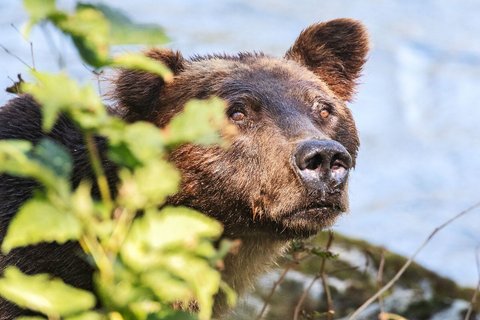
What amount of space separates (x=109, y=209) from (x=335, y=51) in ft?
13.2

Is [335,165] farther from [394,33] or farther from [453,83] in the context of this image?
[394,33]

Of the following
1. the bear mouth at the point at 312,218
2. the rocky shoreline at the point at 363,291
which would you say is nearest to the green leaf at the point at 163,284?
the bear mouth at the point at 312,218

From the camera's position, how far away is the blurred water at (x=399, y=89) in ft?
33.1

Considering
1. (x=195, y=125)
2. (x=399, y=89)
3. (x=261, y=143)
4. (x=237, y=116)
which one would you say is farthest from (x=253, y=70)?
(x=399, y=89)

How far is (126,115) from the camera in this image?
229 inches

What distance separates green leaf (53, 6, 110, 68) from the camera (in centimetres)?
243

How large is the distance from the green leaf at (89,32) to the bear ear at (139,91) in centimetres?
320

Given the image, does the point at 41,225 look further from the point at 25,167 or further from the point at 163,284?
the point at 163,284

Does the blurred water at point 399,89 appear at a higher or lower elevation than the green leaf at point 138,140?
lower

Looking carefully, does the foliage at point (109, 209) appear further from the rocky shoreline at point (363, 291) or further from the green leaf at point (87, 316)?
the rocky shoreline at point (363, 291)

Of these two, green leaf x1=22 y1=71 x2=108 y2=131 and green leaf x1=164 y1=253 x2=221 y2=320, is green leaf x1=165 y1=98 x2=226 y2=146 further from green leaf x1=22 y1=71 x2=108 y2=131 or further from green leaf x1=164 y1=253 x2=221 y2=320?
green leaf x1=164 y1=253 x2=221 y2=320

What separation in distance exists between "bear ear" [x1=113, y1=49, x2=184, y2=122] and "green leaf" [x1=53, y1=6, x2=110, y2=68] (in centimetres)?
320

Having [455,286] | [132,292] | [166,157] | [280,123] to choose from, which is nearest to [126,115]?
[166,157]

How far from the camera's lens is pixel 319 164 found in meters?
5.02
